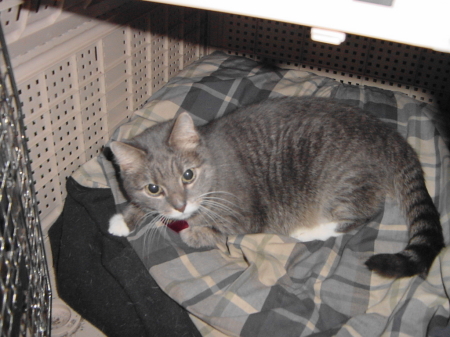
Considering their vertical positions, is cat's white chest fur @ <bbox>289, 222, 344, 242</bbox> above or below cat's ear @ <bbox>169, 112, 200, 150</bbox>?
below

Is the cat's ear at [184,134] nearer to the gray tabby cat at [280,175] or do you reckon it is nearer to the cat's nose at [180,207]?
the gray tabby cat at [280,175]

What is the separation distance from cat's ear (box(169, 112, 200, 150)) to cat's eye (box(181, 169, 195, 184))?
0.09 m

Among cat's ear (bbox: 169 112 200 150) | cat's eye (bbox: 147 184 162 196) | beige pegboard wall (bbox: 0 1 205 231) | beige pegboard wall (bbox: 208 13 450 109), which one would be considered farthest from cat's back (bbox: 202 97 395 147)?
beige pegboard wall (bbox: 208 13 450 109)

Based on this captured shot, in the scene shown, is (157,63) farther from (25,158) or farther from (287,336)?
(287,336)

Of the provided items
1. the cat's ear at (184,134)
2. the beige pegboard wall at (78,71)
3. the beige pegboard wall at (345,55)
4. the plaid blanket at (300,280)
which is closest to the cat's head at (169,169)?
the cat's ear at (184,134)

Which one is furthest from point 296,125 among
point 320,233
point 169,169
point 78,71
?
point 78,71

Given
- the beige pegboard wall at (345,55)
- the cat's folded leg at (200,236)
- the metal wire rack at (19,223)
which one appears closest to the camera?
the metal wire rack at (19,223)

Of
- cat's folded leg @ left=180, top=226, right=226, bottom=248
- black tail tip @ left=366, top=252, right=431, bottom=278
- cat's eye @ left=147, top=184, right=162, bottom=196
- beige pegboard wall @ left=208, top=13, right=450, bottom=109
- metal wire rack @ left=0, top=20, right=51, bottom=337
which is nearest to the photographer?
metal wire rack @ left=0, top=20, right=51, bottom=337

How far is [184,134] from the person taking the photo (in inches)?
58.5

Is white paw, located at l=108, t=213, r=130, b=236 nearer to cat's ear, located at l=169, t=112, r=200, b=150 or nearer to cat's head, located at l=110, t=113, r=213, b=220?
cat's head, located at l=110, t=113, r=213, b=220

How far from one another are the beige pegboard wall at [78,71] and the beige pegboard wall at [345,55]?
0.44m

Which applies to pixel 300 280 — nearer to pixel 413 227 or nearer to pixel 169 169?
pixel 413 227

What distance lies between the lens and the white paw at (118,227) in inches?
66.8

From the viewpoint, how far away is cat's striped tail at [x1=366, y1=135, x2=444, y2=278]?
4.58 feet
